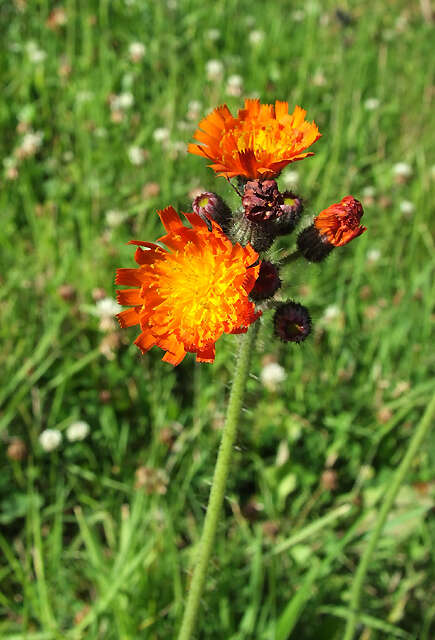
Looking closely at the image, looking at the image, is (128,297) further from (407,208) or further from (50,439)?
(407,208)

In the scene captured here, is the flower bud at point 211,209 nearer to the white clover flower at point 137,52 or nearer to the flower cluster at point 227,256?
the flower cluster at point 227,256

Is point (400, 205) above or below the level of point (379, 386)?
above

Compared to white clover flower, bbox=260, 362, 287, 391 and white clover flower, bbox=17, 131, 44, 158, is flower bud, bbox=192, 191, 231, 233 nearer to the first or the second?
white clover flower, bbox=260, 362, 287, 391

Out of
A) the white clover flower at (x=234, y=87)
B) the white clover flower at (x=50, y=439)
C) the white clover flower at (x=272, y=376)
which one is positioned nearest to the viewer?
the white clover flower at (x=50, y=439)

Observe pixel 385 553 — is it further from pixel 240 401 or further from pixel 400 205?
pixel 400 205

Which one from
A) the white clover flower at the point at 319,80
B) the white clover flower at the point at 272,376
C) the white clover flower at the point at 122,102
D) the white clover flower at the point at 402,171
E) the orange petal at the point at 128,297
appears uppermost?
the white clover flower at the point at 319,80

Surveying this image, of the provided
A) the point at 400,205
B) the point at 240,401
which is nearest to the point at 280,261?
the point at 240,401

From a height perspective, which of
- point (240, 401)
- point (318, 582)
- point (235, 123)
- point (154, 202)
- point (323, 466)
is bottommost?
point (318, 582)

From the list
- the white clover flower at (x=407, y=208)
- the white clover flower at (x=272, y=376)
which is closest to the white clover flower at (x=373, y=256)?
the white clover flower at (x=407, y=208)
